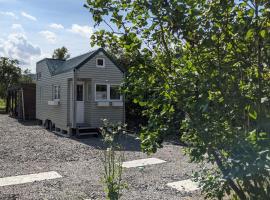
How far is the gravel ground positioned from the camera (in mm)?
5148

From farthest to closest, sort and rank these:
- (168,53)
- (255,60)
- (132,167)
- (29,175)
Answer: (132,167)
(29,175)
(168,53)
(255,60)

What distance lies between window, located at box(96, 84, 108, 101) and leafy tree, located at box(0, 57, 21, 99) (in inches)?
865

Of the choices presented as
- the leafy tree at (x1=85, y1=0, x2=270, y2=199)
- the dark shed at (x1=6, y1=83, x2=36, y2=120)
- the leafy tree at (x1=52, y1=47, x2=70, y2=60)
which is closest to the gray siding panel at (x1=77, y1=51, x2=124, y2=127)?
the dark shed at (x1=6, y1=83, x2=36, y2=120)

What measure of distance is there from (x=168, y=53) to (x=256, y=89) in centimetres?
87

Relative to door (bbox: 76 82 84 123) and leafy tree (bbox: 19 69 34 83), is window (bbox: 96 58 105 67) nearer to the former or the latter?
door (bbox: 76 82 84 123)

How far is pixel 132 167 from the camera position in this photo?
286 inches

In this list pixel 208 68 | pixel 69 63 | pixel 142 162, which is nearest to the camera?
pixel 208 68

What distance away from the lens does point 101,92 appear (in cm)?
1440

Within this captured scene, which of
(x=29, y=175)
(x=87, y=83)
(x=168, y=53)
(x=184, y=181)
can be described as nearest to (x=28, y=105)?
(x=87, y=83)

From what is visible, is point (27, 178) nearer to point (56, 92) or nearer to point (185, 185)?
point (185, 185)

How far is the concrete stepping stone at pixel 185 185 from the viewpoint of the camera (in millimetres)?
5378

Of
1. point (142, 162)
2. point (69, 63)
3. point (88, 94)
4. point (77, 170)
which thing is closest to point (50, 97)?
point (69, 63)

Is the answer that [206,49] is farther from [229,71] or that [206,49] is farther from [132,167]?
[132,167]

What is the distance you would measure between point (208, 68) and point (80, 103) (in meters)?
12.3
